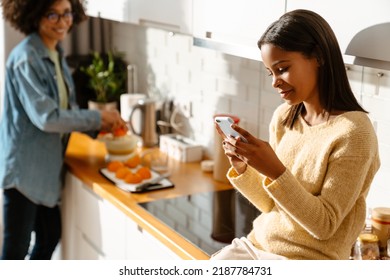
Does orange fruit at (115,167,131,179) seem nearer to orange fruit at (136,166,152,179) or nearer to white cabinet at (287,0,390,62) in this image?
orange fruit at (136,166,152,179)

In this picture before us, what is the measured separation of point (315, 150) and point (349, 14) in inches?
14.0

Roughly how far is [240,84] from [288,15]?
125 centimetres

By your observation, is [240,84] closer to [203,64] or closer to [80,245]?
[203,64]

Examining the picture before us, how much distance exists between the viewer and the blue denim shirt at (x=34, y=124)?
2842 mm

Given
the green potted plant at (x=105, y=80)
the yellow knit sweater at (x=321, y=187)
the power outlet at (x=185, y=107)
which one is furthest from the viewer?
the green potted plant at (x=105, y=80)

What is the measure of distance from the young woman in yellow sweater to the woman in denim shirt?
4.29 ft

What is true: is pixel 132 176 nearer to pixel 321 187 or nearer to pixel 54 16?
pixel 54 16

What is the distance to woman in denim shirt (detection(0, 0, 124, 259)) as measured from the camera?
2.86 meters

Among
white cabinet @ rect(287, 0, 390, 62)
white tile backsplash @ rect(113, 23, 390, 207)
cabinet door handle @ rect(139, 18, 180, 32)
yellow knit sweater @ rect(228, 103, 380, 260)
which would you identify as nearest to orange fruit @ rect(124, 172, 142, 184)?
white tile backsplash @ rect(113, 23, 390, 207)

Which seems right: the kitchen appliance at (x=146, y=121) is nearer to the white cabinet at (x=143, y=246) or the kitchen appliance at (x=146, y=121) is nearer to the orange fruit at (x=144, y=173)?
the orange fruit at (x=144, y=173)

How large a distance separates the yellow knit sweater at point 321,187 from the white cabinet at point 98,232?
58 cm

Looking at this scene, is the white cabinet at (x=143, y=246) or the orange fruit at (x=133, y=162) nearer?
the white cabinet at (x=143, y=246)

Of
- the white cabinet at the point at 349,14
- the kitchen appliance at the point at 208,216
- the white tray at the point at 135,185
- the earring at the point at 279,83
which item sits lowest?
the kitchen appliance at the point at 208,216

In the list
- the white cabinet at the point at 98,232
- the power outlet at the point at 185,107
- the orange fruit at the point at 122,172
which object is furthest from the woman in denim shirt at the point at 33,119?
the power outlet at the point at 185,107
